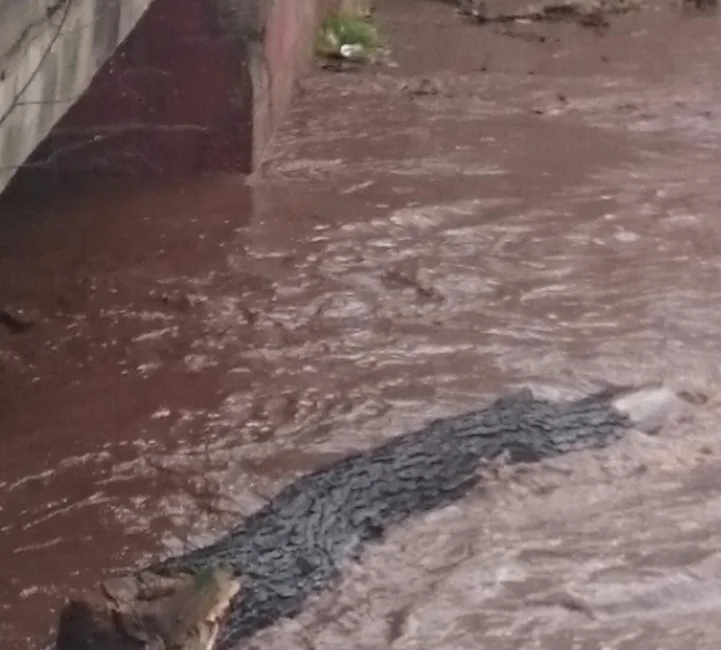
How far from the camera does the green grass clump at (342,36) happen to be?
749 cm

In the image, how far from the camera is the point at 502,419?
150 inches

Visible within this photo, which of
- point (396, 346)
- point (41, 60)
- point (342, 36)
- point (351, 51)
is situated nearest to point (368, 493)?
point (396, 346)

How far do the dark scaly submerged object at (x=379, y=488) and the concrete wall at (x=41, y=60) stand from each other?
1118 mm

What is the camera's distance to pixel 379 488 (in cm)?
345

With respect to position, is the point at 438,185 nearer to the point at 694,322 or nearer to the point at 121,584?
the point at 694,322

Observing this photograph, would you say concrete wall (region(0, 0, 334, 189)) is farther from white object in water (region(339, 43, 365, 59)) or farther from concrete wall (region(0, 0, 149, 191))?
white object in water (region(339, 43, 365, 59))

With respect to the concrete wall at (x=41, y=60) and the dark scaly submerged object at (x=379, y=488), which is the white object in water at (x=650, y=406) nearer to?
the dark scaly submerged object at (x=379, y=488)

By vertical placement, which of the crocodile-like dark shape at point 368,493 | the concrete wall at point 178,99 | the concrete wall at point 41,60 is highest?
the concrete wall at point 41,60

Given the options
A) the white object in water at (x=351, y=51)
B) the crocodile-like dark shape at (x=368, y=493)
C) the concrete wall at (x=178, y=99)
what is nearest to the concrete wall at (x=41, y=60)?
the crocodile-like dark shape at (x=368, y=493)

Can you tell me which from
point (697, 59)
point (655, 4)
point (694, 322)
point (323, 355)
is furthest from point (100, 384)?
point (655, 4)

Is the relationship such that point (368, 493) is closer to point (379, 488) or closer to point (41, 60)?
point (379, 488)

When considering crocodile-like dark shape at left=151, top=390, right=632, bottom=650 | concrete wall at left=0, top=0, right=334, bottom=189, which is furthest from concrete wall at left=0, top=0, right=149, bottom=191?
concrete wall at left=0, top=0, right=334, bottom=189

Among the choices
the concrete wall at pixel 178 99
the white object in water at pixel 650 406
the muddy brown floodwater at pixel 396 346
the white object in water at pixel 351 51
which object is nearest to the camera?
the muddy brown floodwater at pixel 396 346

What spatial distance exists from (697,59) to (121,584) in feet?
20.3
